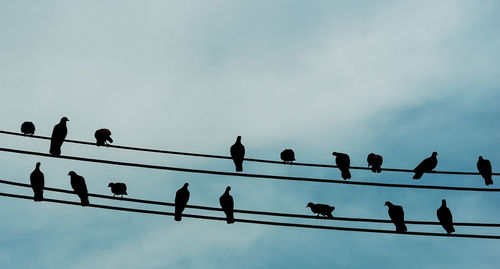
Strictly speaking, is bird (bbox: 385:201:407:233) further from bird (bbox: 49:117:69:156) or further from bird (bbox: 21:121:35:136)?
bird (bbox: 21:121:35:136)

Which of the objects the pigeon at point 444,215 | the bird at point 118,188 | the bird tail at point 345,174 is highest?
the bird tail at point 345,174

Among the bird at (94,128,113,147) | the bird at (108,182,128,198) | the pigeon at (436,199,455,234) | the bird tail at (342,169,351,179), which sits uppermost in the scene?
the bird at (94,128,113,147)

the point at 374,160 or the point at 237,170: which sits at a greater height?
the point at 374,160

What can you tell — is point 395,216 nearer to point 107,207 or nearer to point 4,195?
point 107,207

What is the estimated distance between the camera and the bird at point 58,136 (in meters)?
13.0

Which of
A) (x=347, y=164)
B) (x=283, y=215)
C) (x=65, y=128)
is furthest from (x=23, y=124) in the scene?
(x=283, y=215)

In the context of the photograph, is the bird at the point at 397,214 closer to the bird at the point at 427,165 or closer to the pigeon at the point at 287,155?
the bird at the point at 427,165

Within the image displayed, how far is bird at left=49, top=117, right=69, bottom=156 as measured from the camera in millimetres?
12984

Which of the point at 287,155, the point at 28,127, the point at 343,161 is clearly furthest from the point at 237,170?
the point at 28,127

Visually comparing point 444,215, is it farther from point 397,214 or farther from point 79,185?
point 79,185

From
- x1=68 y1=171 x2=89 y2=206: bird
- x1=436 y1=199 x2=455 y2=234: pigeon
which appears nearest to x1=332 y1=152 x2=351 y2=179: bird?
x1=436 y1=199 x2=455 y2=234: pigeon

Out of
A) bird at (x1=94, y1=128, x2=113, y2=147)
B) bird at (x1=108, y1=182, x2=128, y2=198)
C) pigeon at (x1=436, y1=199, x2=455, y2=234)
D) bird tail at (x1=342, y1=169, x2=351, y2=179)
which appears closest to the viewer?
pigeon at (x1=436, y1=199, x2=455, y2=234)

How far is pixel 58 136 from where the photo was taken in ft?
44.2

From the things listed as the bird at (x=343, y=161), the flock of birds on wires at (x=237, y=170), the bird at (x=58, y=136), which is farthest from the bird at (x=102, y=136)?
the bird at (x=343, y=161)
